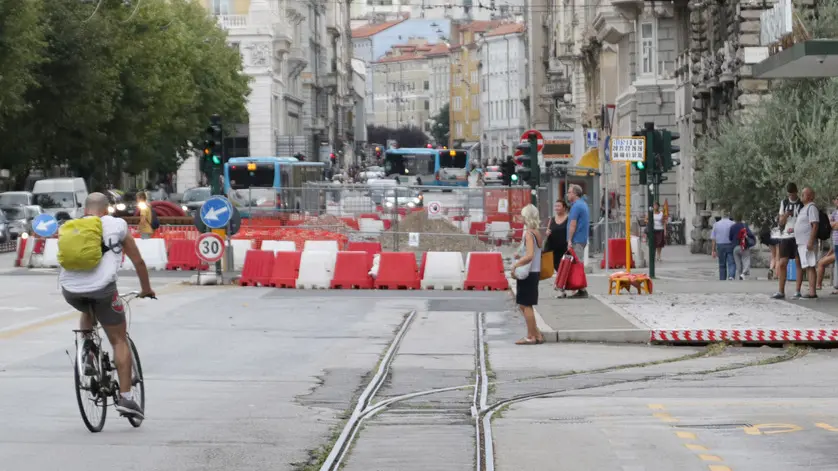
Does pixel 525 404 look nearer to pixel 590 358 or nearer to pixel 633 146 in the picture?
pixel 590 358

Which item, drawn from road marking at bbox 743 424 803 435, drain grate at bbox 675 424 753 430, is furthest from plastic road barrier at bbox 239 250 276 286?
road marking at bbox 743 424 803 435

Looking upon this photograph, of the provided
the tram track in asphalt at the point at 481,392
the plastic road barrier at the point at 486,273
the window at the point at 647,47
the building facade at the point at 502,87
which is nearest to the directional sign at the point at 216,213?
the plastic road barrier at the point at 486,273

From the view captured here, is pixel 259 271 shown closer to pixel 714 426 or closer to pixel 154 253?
pixel 154 253

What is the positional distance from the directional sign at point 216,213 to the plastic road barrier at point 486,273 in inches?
176

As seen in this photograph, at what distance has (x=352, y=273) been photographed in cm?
3141

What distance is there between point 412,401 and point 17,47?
130 ft

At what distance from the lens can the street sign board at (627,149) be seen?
2936 cm

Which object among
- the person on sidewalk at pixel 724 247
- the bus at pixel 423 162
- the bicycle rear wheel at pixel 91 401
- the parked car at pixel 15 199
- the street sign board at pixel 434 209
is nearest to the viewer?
the bicycle rear wheel at pixel 91 401

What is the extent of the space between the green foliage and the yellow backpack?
39.9 metres

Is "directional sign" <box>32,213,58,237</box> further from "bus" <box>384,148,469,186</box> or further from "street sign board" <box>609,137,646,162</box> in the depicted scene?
"bus" <box>384,148,469,186</box>

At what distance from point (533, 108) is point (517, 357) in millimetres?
102132

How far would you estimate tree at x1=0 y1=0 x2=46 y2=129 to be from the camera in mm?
50188

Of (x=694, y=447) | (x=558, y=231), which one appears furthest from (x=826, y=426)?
(x=558, y=231)

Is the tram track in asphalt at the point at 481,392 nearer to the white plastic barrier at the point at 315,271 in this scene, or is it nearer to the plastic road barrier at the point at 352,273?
the plastic road barrier at the point at 352,273
